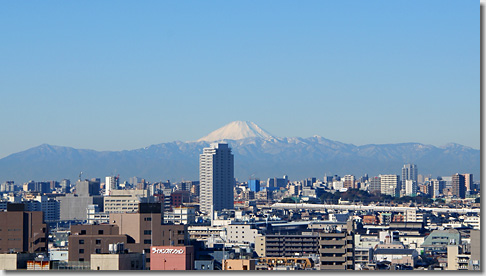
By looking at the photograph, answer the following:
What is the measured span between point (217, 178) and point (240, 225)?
1320 inches

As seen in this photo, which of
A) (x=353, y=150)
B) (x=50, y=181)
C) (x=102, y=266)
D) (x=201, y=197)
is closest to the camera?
(x=102, y=266)

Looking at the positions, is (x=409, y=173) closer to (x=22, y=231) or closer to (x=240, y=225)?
(x=240, y=225)

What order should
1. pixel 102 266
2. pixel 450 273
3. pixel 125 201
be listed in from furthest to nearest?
pixel 125 201 < pixel 102 266 < pixel 450 273

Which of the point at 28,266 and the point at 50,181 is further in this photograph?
the point at 50,181

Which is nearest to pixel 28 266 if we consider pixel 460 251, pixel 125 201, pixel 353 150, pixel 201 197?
pixel 460 251

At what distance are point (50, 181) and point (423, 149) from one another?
1858 inches

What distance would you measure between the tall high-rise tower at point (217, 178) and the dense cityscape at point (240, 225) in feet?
0.26

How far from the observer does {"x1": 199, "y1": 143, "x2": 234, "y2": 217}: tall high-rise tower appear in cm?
7281

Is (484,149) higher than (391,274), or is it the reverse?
(484,149)

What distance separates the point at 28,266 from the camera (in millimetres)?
9211

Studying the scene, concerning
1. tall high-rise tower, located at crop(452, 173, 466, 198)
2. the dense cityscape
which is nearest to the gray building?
the dense cityscape

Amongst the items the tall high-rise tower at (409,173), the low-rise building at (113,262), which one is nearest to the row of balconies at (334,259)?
the low-rise building at (113,262)

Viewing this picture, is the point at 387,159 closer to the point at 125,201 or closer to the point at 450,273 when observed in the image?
the point at 125,201

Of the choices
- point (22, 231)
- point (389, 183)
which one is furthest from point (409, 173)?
point (22, 231)
